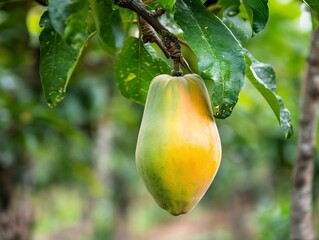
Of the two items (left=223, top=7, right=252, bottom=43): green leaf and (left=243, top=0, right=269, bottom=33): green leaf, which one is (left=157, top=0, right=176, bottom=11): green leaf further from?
(left=223, top=7, right=252, bottom=43): green leaf

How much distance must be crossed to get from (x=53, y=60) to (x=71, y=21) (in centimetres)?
16

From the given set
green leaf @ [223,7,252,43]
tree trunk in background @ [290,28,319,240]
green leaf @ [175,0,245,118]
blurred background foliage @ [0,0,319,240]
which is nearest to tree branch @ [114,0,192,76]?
green leaf @ [175,0,245,118]

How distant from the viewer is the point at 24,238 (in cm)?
220

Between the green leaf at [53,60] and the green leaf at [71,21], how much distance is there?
0.47 feet

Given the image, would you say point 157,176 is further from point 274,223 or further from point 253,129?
point 253,129

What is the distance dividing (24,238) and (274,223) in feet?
4.43

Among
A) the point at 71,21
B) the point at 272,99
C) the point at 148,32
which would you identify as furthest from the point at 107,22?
the point at 272,99

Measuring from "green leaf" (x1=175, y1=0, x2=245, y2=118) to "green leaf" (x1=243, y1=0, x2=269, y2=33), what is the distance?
5cm

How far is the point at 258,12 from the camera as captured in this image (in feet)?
→ 2.40

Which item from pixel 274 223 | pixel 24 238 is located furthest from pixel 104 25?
pixel 274 223

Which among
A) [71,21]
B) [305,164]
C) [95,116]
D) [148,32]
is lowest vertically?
[95,116]

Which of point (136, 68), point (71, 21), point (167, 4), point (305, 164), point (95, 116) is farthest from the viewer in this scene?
point (95, 116)

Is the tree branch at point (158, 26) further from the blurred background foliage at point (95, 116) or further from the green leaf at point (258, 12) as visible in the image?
the blurred background foliage at point (95, 116)

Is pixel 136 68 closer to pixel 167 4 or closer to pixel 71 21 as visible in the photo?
pixel 167 4
